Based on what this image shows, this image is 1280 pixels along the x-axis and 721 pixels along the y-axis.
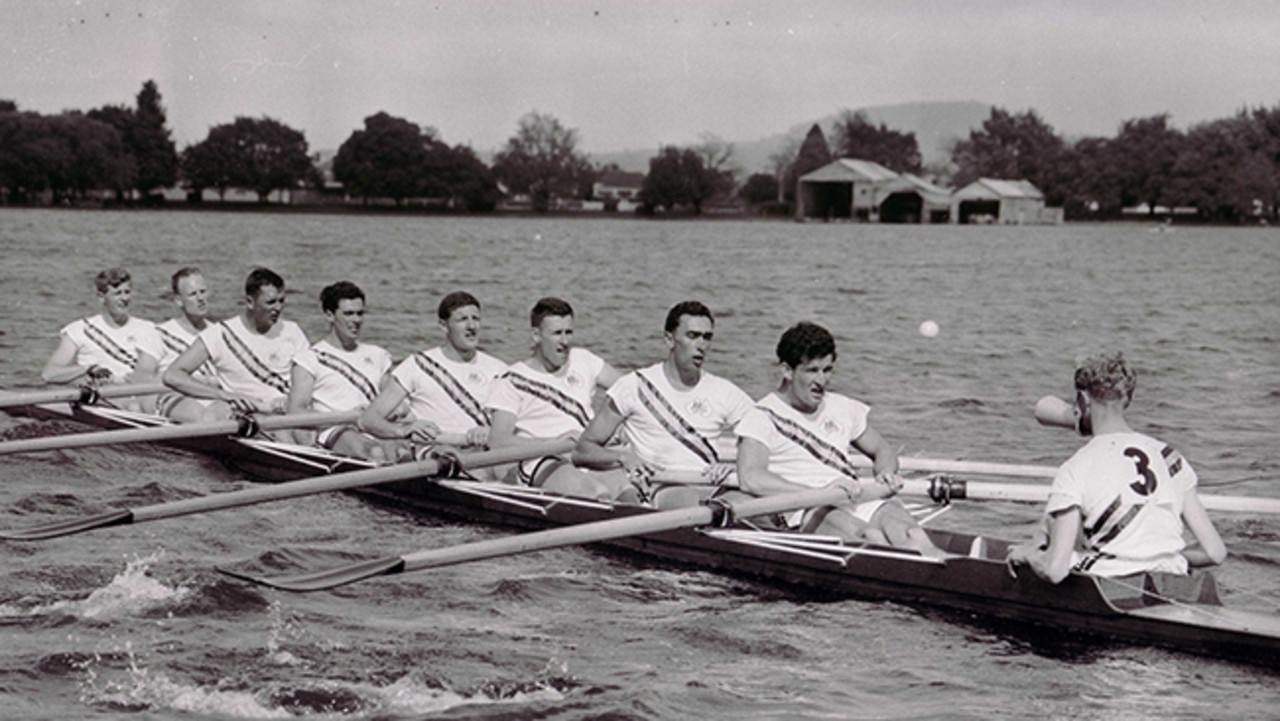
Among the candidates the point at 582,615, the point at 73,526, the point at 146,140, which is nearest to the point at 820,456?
the point at 582,615

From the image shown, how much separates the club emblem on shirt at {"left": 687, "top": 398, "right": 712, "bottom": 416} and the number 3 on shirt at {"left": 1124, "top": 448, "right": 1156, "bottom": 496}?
3.40 meters

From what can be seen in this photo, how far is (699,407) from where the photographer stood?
10.4m

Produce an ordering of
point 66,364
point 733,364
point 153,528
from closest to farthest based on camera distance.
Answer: point 153,528, point 66,364, point 733,364

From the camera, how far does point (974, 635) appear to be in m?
8.63

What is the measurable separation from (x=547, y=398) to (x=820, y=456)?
2.65 meters

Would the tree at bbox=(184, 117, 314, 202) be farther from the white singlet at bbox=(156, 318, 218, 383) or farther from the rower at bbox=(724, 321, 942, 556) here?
the rower at bbox=(724, 321, 942, 556)

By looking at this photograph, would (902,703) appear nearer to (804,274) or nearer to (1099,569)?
(1099,569)

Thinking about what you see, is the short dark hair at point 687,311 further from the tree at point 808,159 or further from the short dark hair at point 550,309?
the tree at point 808,159

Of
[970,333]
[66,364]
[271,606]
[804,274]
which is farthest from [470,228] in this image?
[271,606]

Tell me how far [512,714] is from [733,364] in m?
19.4

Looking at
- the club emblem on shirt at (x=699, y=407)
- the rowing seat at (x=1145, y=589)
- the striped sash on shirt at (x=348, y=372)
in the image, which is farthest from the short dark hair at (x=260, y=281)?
the rowing seat at (x=1145, y=589)

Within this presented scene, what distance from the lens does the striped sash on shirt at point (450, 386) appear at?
12164 mm

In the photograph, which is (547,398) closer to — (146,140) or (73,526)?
(73,526)

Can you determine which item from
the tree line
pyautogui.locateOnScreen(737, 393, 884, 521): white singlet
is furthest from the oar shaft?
the tree line
